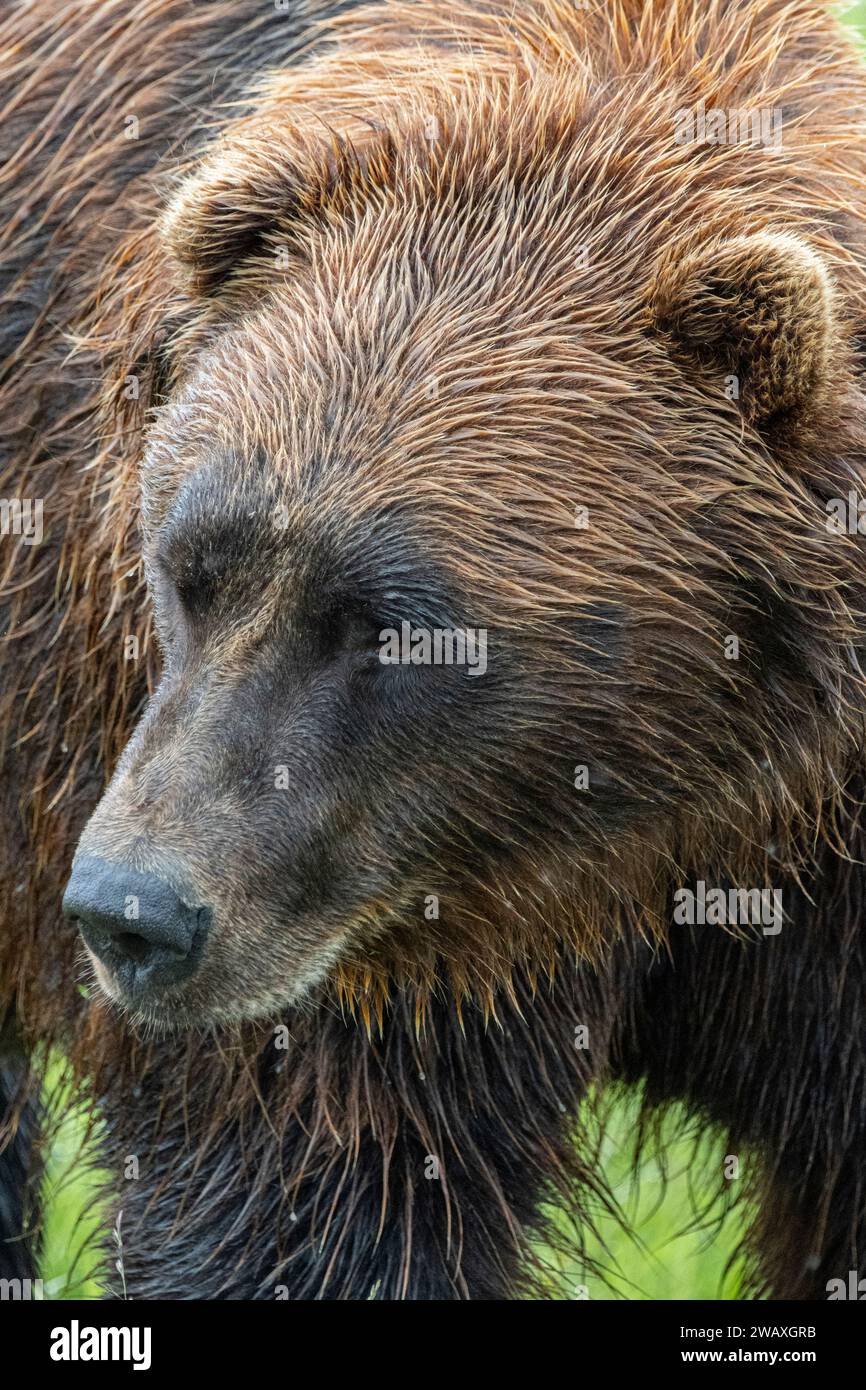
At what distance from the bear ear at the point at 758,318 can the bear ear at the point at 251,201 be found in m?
0.87

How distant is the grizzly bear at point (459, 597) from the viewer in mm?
4008

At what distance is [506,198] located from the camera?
13.9 ft

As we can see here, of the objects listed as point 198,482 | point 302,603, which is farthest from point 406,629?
point 198,482

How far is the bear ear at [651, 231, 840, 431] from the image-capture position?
3908 millimetres

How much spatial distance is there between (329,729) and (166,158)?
1.95 metres

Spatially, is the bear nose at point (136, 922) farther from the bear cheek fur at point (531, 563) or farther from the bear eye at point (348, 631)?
the bear eye at point (348, 631)

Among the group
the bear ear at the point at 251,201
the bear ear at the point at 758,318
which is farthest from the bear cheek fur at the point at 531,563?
the bear ear at the point at 251,201

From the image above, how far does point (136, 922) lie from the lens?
12.9 feet

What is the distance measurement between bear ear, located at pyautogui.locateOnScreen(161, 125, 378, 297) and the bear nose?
4.79ft

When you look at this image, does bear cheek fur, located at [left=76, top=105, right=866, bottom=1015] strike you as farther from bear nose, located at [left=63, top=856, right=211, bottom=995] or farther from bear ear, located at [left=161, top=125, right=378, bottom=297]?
bear ear, located at [left=161, top=125, right=378, bottom=297]

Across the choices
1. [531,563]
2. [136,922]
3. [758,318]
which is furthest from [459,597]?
[136,922]

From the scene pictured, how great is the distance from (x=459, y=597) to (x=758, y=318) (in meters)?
0.84

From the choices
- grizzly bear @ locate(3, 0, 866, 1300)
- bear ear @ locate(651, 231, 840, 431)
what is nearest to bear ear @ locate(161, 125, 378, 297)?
grizzly bear @ locate(3, 0, 866, 1300)

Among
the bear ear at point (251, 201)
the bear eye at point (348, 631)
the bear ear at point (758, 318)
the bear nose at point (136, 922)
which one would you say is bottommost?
the bear nose at point (136, 922)
